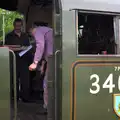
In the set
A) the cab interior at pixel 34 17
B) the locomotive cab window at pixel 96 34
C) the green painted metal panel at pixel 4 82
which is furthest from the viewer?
the cab interior at pixel 34 17

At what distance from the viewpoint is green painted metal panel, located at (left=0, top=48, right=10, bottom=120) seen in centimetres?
385

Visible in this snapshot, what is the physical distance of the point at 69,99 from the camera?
3.97m

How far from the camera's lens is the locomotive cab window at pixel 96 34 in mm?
Answer: 4160

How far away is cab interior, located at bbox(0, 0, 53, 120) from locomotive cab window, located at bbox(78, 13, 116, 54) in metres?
1.29

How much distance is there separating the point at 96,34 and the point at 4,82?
1.37 metres

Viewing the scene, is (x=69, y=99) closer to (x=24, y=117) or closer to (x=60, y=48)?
(x=60, y=48)

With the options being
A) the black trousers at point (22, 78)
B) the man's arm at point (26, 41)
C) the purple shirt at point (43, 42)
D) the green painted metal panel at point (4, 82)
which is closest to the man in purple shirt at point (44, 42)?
the purple shirt at point (43, 42)

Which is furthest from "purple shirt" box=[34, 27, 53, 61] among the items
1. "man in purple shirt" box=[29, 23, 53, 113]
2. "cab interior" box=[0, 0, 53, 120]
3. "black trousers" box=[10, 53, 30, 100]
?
"black trousers" box=[10, 53, 30, 100]

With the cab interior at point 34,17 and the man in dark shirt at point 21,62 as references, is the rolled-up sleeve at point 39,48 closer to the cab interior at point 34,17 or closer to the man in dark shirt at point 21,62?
the cab interior at point 34,17

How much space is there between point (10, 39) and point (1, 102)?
209 cm

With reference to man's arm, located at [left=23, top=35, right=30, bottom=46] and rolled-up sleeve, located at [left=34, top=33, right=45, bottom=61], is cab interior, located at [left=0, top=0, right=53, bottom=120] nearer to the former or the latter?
man's arm, located at [left=23, top=35, right=30, bottom=46]

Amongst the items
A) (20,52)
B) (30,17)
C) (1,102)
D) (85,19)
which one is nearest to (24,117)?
(1,102)

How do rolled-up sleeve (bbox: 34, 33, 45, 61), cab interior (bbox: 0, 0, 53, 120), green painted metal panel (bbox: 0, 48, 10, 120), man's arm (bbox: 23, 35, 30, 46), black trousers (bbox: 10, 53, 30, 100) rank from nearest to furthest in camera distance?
green painted metal panel (bbox: 0, 48, 10, 120), rolled-up sleeve (bbox: 34, 33, 45, 61), cab interior (bbox: 0, 0, 53, 120), black trousers (bbox: 10, 53, 30, 100), man's arm (bbox: 23, 35, 30, 46)

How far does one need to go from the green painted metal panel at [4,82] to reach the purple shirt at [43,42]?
0.67 metres
